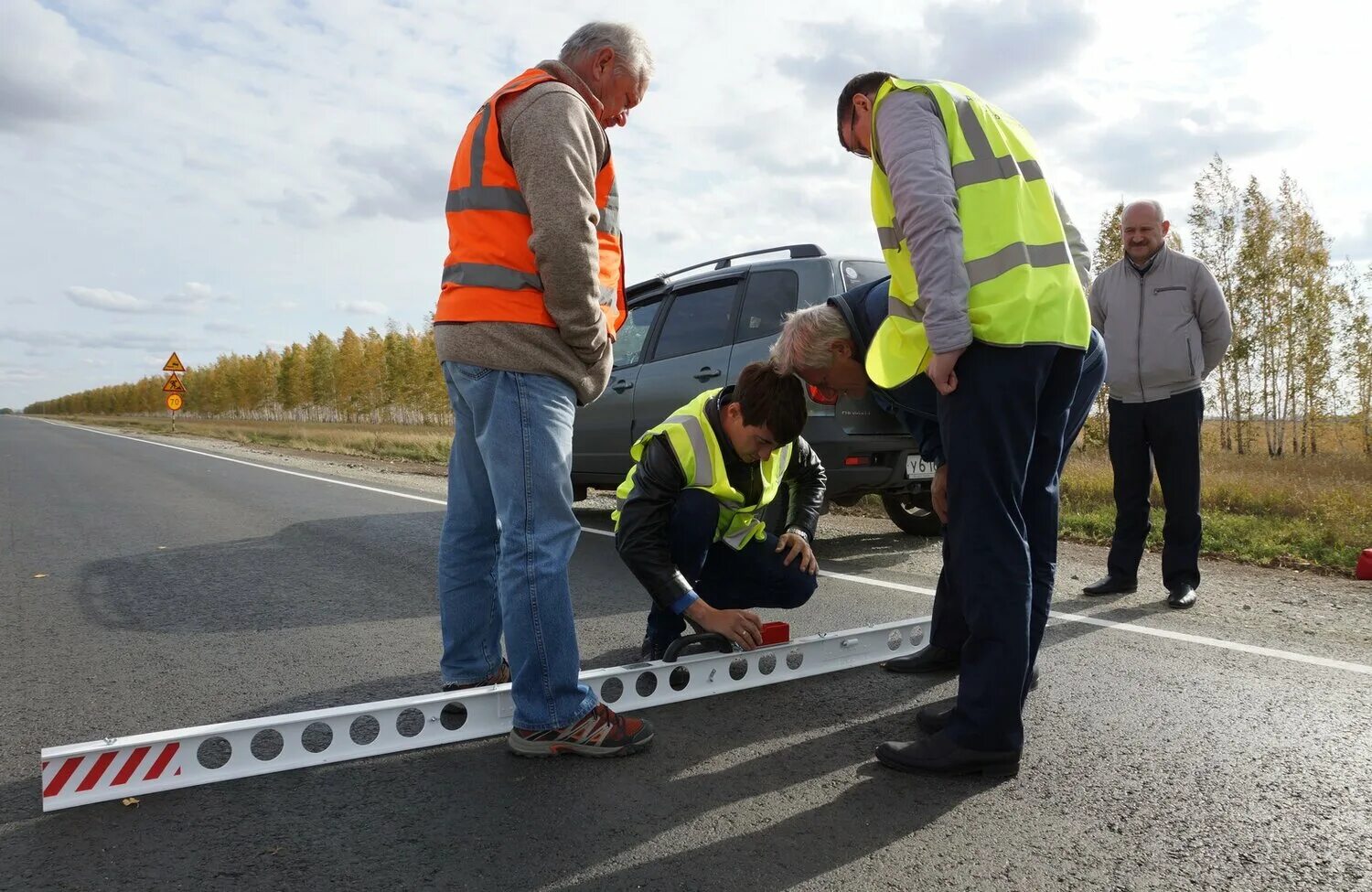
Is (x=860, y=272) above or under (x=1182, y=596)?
above

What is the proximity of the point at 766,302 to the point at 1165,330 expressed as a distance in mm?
2223

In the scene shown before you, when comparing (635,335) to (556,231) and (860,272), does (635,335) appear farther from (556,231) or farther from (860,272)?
(556,231)

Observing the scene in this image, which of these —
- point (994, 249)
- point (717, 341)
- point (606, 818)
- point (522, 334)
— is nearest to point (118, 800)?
point (606, 818)

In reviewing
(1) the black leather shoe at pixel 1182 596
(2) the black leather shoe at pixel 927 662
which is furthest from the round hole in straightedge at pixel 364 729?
(1) the black leather shoe at pixel 1182 596

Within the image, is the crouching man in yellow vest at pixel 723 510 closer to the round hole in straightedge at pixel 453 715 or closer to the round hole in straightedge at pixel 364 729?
the round hole in straightedge at pixel 453 715

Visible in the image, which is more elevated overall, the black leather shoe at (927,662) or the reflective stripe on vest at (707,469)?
the reflective stripe on vest at (707,469)

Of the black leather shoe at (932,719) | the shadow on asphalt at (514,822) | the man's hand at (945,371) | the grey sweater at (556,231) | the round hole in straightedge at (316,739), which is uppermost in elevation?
the grey sweater at (556,231)

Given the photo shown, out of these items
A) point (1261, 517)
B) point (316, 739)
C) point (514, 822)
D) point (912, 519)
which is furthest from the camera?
point (1261, 517)

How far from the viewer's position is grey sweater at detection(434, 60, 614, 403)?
89.7 inches

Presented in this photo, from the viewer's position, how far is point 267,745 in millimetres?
2570

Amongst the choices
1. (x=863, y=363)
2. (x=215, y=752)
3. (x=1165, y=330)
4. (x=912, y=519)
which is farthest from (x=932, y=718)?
(x=912, y=519)

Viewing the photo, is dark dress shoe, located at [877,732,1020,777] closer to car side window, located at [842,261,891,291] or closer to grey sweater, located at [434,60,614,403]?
grey sweater, located at [434,60,614,403]

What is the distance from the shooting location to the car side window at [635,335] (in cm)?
666

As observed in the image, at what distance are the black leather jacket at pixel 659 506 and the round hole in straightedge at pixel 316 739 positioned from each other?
1.00 m
